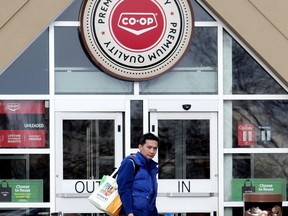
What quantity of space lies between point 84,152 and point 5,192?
1304 mm

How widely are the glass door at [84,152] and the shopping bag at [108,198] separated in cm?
249

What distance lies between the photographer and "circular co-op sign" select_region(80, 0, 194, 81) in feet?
37.4

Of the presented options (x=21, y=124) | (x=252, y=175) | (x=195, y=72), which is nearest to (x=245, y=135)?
(x=252, y=175)

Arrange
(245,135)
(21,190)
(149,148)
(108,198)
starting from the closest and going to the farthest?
(149,148)
(108,198)
(21,190)
(245,135)

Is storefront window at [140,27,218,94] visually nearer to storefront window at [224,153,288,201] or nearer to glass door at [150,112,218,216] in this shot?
glass door at [150,112,218,216]

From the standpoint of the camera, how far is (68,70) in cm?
1145

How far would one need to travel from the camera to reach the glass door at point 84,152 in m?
11.3

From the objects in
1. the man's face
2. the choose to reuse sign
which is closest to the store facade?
the choose to reuse sign

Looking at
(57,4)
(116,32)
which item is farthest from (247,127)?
(57,4)

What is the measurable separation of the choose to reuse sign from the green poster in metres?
2.91

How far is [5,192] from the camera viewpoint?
11.3 m

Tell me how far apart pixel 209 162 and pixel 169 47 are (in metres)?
1.83

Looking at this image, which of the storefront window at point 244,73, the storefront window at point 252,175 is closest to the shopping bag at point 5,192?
the storefront window at point 252,175

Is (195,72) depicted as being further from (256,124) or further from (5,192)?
(5,192)
